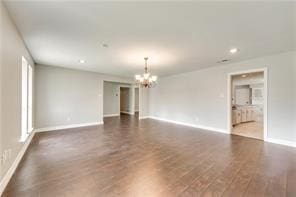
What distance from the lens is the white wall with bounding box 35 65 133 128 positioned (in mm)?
5242

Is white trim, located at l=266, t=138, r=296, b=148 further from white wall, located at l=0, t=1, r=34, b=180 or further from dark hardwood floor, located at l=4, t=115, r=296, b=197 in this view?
white wall, located at l=0, t=1, r=34, b=180

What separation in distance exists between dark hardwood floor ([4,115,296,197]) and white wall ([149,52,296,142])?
81 centimetres

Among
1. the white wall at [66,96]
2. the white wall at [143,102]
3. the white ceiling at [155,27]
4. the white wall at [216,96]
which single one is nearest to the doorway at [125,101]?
the white wall at [143,102]

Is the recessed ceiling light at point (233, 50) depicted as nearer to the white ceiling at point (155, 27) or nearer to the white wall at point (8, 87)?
the white ceiling at point (155, 27)

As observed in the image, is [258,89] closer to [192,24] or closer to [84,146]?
[192,24]

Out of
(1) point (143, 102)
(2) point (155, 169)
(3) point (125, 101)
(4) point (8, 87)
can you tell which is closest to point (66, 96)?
(4) point (8, 87)

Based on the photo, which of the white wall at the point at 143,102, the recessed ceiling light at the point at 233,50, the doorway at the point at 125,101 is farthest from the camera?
the doorway at the point at 125,101

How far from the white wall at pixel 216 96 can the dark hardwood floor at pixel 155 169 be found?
81cm

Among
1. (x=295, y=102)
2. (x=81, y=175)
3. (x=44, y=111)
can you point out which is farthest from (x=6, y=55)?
(x=295, y=102)

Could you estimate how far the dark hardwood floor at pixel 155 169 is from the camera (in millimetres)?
1919

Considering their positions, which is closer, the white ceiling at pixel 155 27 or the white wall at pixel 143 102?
the white ceiling at pixel 155 27

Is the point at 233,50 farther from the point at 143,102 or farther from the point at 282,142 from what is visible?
the point at 143,102

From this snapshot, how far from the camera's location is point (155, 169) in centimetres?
249

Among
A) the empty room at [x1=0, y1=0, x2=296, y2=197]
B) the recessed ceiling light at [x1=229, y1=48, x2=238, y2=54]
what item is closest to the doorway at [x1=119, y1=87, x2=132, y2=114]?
the empty room at [x1=0, y1=0, x2=296, y2=197]
